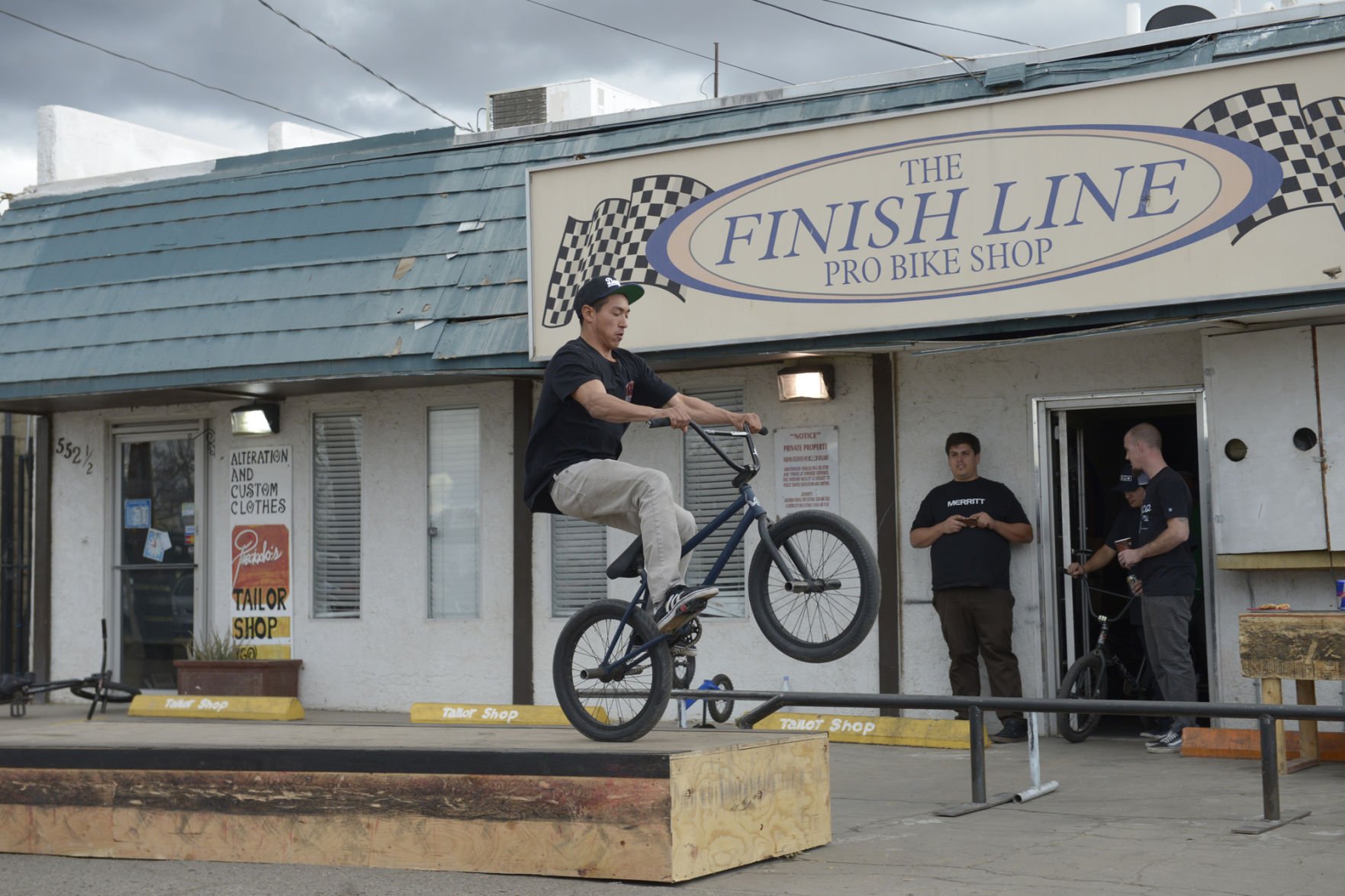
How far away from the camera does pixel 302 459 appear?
43.5 feet

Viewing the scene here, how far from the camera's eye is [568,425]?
255 inches

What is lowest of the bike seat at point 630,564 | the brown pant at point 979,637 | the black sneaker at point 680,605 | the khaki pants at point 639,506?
the brown pant at point 979,637

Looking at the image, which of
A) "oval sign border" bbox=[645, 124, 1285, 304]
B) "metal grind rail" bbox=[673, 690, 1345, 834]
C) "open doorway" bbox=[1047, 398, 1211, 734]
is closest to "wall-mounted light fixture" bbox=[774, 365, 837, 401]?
"oval sign border" bbox=[645, 124, 1285, 304]

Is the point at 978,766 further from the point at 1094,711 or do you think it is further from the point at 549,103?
the point at 549,103

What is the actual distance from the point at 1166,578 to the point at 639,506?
15.7ft

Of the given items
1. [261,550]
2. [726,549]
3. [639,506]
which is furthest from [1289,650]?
[261,550]

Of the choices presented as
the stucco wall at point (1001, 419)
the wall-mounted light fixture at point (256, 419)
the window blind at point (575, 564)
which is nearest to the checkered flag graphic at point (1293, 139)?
the stucco wall at point (1001, 419)

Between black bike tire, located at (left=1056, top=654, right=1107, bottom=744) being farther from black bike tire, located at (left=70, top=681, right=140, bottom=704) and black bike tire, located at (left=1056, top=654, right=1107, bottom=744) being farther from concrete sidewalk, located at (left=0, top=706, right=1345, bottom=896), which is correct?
black bike tire, located at (left=70, top=681, right=140, bottom=704)

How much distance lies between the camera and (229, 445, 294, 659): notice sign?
13.2m

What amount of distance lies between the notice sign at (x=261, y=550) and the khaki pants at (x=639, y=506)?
292 inches

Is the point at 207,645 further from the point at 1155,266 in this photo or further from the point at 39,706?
the point at 1155,266

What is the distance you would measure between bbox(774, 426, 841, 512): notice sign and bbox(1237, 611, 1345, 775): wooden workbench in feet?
11.4

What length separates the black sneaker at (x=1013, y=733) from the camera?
1040 centimetres

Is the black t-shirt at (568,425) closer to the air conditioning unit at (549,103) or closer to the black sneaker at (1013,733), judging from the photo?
the black sneaker at (1013,733)
